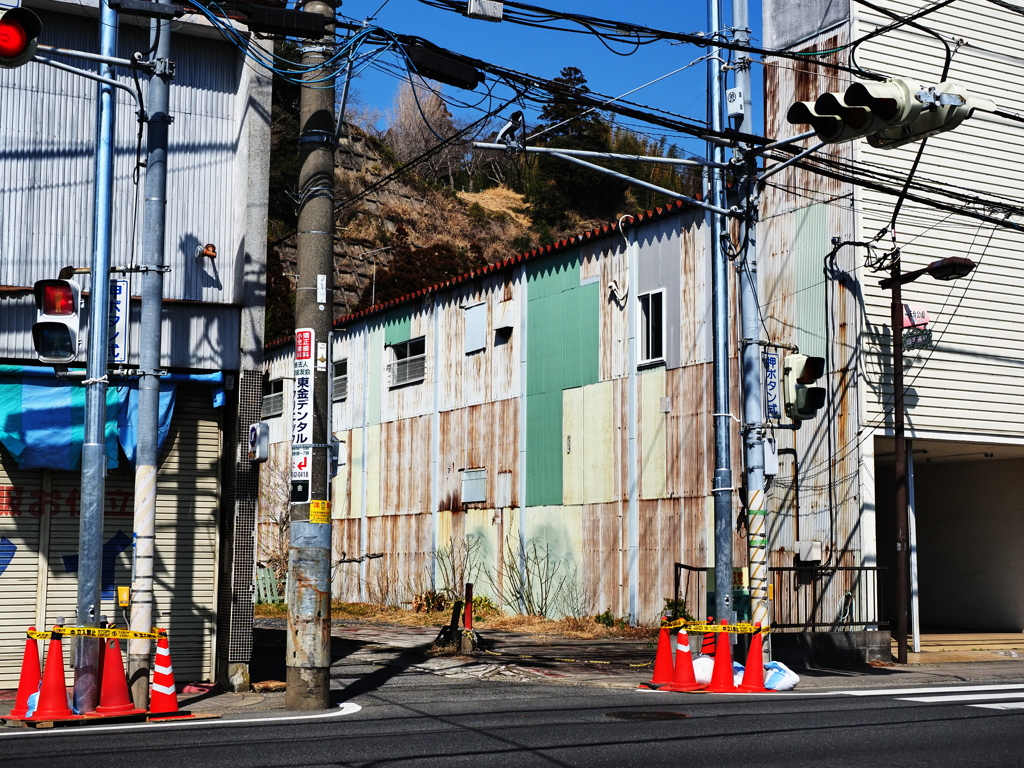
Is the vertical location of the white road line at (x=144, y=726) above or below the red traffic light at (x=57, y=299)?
below

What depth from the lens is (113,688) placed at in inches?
450

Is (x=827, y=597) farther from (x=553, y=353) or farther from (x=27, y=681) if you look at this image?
(x=27, y=681)

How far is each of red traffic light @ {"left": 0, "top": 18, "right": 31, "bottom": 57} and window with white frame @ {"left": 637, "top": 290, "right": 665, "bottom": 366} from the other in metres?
14.6

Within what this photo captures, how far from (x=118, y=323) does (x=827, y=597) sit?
12656 millimetres

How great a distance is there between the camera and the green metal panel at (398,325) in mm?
30688

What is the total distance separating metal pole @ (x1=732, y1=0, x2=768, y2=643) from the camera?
15.1 m

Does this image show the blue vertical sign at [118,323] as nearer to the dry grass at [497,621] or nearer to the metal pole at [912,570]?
the dry grass at [497,621]

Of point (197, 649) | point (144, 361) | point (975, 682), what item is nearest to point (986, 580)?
point (975, 682)

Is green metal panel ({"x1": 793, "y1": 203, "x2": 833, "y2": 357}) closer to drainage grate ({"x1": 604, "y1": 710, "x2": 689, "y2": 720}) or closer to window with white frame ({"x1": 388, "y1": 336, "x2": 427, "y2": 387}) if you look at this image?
drainage grate ({"x1": 604, "y1": 710, "x2": 689, "y2": 720})

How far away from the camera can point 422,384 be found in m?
30.0

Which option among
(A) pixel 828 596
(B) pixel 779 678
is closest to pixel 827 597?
(A) pixel 828 596

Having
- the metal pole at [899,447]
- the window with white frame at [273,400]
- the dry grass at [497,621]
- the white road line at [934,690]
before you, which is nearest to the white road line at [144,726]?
the white road line at [934,690]

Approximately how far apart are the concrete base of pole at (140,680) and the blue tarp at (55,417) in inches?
106

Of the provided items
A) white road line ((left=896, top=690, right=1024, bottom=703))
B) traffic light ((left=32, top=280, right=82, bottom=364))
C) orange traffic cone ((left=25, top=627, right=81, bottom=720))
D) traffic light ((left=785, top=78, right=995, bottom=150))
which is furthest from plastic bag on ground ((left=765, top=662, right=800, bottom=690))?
traffic light ((left=32, top=280, right=82, bottom=364))
